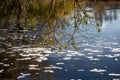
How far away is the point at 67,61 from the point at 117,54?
3.06 metres

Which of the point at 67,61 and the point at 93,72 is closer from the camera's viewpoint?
the point at 93,72

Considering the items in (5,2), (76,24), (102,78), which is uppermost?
(5,2)

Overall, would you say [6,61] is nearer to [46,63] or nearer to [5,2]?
[46,63]

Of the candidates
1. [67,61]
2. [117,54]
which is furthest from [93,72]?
[117,54]

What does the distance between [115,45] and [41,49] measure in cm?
469

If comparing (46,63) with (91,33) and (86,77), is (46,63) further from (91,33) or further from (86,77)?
(91,33)

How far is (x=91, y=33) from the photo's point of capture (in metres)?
25.0

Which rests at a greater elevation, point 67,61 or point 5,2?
point 5,2

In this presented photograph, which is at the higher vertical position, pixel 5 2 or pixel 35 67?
pixel 5 2

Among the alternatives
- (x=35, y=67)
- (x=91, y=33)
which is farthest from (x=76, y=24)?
(x=91, y=33)

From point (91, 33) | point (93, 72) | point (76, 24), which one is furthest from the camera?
point (91, 33)

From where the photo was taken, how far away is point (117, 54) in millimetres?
16484

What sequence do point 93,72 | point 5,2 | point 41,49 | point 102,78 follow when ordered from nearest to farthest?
point 5,2 < point 102,78 < point 93,72 < point 41,49

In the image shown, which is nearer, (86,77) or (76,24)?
(76,24)
